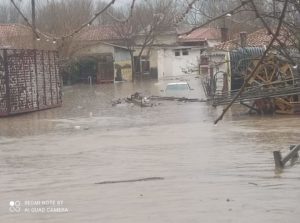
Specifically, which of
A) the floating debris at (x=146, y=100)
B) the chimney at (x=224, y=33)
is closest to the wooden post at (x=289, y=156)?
the chimney at (x=224, y=33)

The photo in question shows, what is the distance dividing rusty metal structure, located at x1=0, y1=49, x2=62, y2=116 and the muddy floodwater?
5017 mm

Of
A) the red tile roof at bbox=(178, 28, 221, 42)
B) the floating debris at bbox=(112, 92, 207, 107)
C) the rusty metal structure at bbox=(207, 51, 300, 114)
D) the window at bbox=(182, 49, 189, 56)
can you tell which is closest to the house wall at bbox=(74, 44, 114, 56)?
the window at bbox=(182, 49, 189, 56)

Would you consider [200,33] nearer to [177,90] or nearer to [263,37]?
[263,37]

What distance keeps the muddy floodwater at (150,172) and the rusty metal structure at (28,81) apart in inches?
198

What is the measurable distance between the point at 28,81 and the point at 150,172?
70.2ft

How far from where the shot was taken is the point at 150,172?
11.3 meters

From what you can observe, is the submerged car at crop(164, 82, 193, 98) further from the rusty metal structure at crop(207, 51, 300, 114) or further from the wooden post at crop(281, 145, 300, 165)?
the wooden post at crop(281, 145, 300, 165)

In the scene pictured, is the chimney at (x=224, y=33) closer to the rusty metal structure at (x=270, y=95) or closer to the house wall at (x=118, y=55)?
the rusty metal structure at (x=270, y=95)

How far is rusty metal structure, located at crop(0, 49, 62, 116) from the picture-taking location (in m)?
29.9

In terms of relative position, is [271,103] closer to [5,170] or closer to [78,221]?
[5,170]

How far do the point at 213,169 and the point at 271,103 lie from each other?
1640 cm

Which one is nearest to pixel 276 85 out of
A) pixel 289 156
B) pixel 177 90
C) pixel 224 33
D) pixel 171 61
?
pixel 224 33

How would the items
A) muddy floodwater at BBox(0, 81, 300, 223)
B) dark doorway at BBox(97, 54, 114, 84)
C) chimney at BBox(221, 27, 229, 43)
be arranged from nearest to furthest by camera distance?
chimney at BBox(221, 27, 229, 43), muddy floodwater at BBox(0, 81, 300, 223), dark doorway at BBox(97, 54, 114, 84)

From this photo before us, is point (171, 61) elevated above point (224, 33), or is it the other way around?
point (224, 33)
